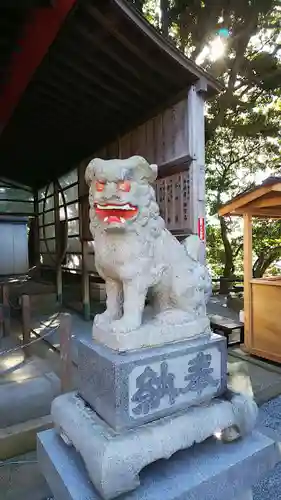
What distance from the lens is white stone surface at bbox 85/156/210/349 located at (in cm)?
172

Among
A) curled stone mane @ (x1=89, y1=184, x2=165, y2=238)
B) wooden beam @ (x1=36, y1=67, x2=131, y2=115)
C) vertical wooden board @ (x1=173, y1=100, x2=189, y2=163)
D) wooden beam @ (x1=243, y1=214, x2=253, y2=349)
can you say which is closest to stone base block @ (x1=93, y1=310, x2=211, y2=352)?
curled stone mane @ (x1=89, y1=184, x2=165, y2=238)

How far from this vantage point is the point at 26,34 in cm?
431

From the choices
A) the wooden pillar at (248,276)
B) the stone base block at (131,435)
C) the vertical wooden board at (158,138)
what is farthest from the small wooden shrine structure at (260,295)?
the stone base block at (131,435)

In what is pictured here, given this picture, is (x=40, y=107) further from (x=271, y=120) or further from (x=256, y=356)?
(x=271, y=120)

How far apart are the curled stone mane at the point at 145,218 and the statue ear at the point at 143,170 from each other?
0.04 metres

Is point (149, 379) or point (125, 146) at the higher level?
point (125, 146)

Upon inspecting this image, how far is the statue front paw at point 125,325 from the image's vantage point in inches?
69.3

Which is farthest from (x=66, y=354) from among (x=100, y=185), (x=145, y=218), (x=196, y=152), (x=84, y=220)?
(x=84, y=220)

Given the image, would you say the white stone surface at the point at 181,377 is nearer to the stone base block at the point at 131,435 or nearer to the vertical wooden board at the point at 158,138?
the stone base block at the point at 131,435

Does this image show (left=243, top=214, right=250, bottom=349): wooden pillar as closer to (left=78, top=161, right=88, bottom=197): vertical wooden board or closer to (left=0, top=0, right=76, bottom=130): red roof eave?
(left=78, top=161, right=88, bottom=197): vertical wooden board

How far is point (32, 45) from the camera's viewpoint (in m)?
4.24

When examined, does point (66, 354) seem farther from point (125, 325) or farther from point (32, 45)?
point (32, 45)

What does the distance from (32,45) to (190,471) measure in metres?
4.90

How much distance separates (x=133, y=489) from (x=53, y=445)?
651 mm
